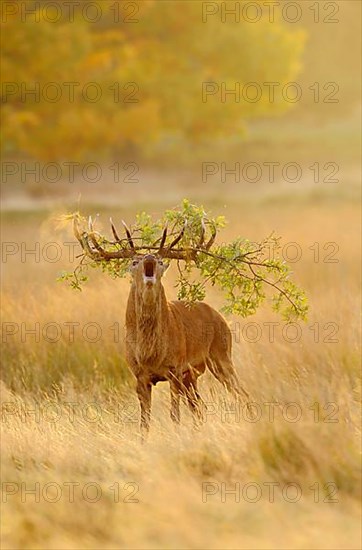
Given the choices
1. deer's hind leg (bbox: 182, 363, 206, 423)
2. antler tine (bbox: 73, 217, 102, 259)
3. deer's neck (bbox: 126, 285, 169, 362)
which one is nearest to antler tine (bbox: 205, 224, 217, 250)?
deer's neck (bbox: 126, 285, 169, 362)

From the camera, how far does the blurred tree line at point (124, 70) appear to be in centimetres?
2039

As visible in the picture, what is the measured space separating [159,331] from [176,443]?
82cm

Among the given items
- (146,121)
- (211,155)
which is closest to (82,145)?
(146,121)

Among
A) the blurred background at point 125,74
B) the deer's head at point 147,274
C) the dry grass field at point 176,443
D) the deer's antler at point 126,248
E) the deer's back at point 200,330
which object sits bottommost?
the dry grass field at point 176,443

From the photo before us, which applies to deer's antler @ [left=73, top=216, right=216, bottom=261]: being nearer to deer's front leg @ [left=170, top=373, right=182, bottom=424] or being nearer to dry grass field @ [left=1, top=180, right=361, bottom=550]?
deer's front leg @ [left=170, top=373, right=182, bottom=424]

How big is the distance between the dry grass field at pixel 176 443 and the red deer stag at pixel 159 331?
8.4 inches

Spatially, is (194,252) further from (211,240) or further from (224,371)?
(224,371)

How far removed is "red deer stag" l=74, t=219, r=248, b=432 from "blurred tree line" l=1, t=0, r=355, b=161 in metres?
13.0

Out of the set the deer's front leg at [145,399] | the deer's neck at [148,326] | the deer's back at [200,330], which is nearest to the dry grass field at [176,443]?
the deer's front leg at [145,399]

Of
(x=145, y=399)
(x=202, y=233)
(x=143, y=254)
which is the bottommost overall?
(x=145, y=399)

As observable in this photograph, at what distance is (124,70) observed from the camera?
21.8m

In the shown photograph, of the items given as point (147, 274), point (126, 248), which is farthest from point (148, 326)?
point (126, 248)

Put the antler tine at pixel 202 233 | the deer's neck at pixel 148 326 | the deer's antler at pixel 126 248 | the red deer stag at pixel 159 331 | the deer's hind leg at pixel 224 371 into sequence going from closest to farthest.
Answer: the red deer stag at pixel 159 331 < the deer's neck at pixel 148 326 < the deer's antler at pixel 126 248 < the antler tine at pixel 202 233 < the deer's hind leg at pixel 224 371

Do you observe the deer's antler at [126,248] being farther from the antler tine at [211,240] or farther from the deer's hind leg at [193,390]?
the deer's hind leg at [193,390]
